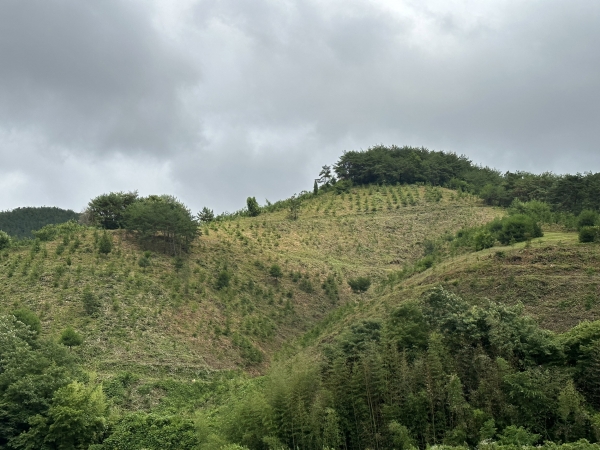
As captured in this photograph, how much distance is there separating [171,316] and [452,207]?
3603 cm

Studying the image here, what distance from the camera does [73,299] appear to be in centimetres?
3025

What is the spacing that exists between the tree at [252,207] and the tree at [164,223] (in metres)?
18.7

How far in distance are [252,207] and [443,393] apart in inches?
1787

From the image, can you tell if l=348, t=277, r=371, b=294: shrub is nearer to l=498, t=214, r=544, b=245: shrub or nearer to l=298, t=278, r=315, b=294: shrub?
l=298, t=278, r=315, b=294: shrub

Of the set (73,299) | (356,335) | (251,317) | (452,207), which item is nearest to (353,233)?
(452,207)

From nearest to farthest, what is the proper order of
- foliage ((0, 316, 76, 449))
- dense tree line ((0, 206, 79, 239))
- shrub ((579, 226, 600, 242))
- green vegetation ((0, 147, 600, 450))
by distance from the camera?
green vegetation ((0, 147, 600, 450)) < foliage ((0, 316, 76, 449)) < shrub ((579, 226, 600, 242)) < dense tree line ((0, 206, 79, 239))

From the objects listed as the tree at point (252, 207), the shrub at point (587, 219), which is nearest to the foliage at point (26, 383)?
the shrub at point (587, 219)

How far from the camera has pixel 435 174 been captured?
71.2m

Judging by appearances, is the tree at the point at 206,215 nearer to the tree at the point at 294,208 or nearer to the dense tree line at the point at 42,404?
the tree at the point at 294,208

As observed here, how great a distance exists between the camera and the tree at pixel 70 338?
85.7 feet

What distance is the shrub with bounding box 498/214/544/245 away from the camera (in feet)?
108

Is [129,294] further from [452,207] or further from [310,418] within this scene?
[452,207]

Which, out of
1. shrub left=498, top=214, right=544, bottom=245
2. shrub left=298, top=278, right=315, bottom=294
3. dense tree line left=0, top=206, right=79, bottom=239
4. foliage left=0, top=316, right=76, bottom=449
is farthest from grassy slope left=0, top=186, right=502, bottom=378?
dense tree line left=0, top=206, right=79, bottom=239

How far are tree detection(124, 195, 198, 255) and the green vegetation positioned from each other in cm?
16
